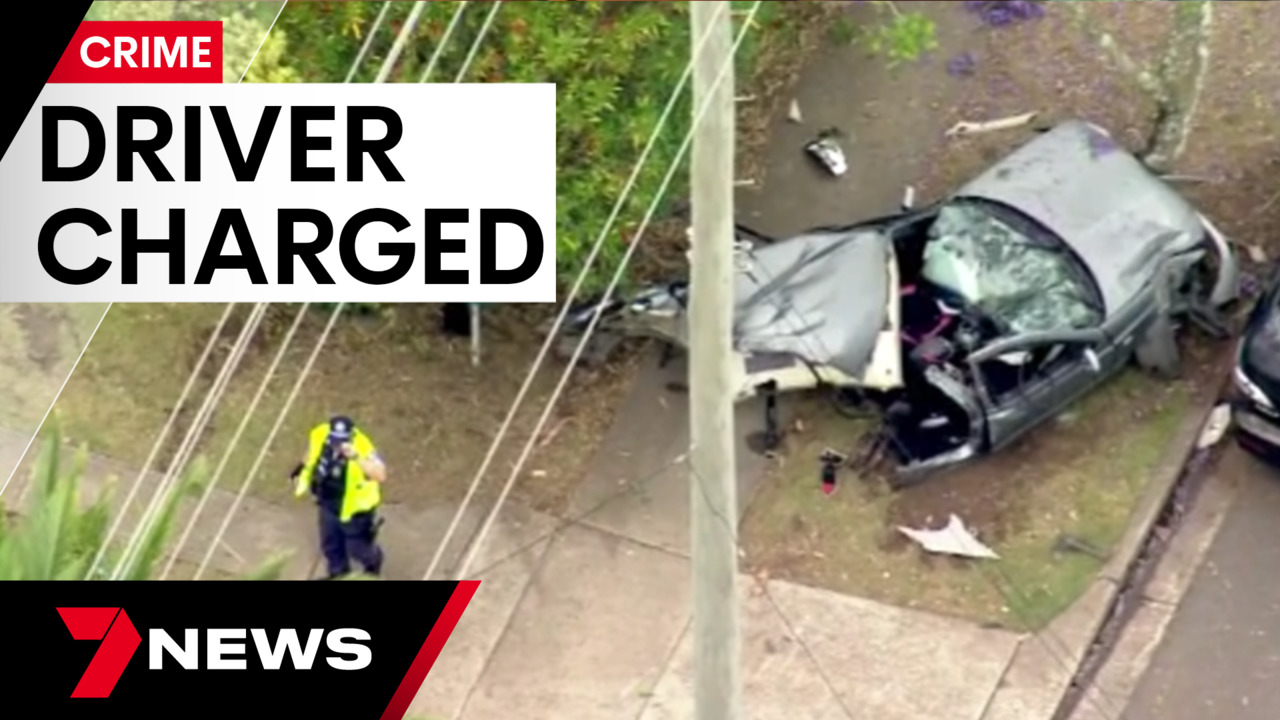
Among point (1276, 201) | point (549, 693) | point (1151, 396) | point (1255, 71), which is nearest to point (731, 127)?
point (549, 693)

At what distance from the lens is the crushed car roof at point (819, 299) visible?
1190 cm

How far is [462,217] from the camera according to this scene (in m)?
10.6

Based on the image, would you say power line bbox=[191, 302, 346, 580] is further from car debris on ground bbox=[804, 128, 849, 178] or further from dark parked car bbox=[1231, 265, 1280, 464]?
dark parked car bbox=[1231, 265, 1280, 464]

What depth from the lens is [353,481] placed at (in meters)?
11.1

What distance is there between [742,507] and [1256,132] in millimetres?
4339


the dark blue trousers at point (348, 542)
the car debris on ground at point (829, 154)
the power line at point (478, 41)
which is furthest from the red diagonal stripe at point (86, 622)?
the car debris on ground at point (829, 154)

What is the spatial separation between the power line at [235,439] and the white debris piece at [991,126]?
4294 millimetres

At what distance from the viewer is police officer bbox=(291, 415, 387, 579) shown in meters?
11.0

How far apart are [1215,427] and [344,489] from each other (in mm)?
4895

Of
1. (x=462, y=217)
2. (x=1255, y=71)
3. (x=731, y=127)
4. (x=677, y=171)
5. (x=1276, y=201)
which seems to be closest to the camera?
(x=731, y=127)

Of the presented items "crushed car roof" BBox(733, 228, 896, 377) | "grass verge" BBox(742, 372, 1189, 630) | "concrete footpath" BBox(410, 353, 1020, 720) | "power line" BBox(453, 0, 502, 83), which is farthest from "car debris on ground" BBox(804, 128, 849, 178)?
"power line" BBox(453, 0, 502, 83)

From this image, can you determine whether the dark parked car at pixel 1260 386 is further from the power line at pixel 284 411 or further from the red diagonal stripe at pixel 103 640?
the red diagonal stripe at pixel 103 640

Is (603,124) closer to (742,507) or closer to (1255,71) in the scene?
(742,507)

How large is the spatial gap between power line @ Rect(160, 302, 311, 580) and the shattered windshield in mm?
3674
